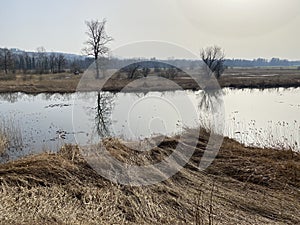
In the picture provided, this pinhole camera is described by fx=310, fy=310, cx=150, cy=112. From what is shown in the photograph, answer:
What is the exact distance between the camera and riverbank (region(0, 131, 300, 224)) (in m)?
4.66

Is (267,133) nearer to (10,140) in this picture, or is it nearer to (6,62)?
(10,140)

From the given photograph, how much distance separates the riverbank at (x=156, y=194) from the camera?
4.66 m

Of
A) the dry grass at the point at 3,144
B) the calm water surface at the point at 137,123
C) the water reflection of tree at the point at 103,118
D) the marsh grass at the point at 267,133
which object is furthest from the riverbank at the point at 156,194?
the water reflection of tree at the point at 103,118

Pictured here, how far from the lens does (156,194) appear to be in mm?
5512

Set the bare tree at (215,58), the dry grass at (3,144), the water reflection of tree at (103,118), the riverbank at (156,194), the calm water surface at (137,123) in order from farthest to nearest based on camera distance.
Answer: the bare tree at (215,58), the water reflection of tree at (103,118), the calm water surface at (137,123), the dry grass at (3,144), the riverbank at (156,194)

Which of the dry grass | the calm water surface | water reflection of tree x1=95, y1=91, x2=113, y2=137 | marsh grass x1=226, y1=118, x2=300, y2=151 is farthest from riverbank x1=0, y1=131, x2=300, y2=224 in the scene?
water reflection of tree x1=95, y1=91, x2=113, y2=137

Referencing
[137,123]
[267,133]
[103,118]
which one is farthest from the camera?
[103,118]

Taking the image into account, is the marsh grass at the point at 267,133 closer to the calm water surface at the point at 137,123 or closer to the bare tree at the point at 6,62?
the calm water surface at the point at 137,123

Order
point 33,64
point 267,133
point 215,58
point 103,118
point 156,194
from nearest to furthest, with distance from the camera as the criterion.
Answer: point 156,194 → point 267,133 → point 103,118 → point 215,58 → point 33,64

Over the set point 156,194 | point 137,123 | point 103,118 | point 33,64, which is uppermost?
point 33,64

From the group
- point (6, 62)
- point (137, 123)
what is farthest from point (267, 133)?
point (6, 62)

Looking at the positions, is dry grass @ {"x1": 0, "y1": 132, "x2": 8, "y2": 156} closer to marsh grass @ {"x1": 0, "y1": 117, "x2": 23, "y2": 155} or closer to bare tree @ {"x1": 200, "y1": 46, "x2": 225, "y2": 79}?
marsh grass @ {"x1": 0, "y1": 117, "x2": 23, "y2": 155}

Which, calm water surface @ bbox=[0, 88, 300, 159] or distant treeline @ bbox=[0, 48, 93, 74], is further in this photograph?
distant treeline @ bbox=[0, 48, 93, 74]

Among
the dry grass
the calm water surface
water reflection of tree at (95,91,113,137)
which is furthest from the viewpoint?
water reflection of tree at (95,91,113,137)
